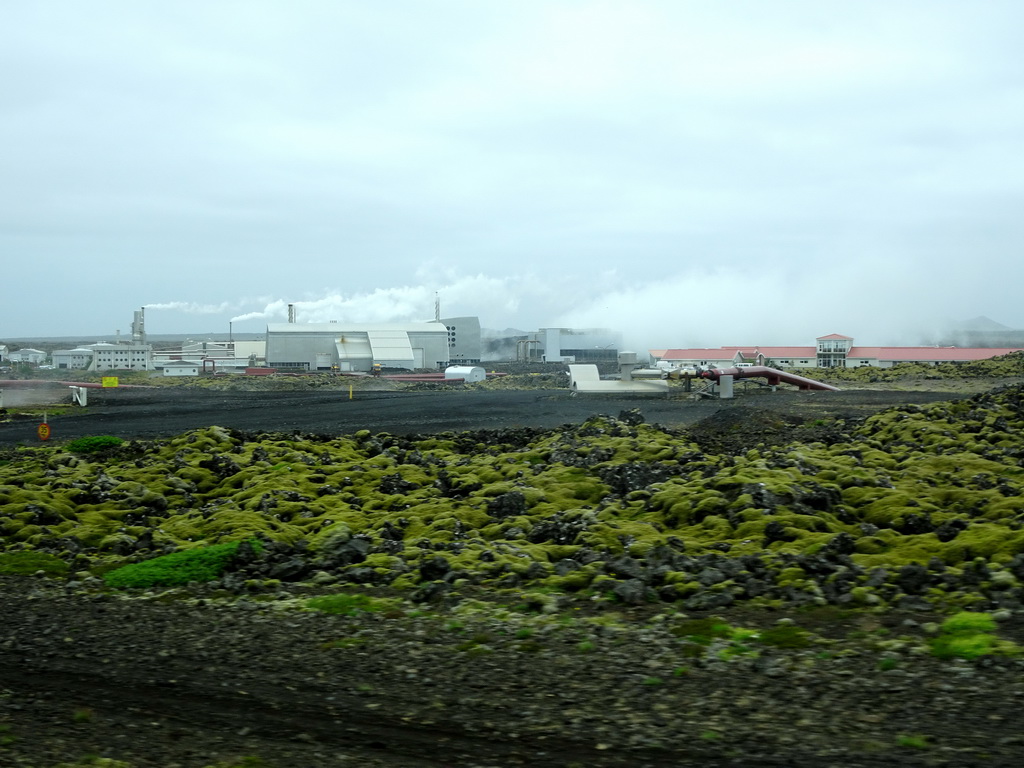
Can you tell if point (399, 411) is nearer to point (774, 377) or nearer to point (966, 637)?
point (774, 377)

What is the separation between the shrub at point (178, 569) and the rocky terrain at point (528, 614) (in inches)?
1.9

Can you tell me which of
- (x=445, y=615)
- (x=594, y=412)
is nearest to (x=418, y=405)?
(x=594, y=412)

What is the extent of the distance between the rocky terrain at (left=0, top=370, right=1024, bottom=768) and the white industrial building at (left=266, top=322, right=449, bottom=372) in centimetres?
7856

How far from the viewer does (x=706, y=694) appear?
6418 millimetres

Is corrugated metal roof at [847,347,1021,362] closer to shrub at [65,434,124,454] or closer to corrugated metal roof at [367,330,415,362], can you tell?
corrugated metal roof at [367,330,415,362]

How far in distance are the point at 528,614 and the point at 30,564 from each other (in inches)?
278

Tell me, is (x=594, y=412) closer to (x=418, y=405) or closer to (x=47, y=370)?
(x=418, y=405)

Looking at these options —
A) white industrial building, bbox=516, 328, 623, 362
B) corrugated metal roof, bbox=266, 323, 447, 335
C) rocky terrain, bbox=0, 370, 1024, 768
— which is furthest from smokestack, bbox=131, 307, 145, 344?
rocky terrain, bbox=0, 370, 1024, 768

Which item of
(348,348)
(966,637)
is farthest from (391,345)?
(966,637)

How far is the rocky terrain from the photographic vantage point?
19.2 feet

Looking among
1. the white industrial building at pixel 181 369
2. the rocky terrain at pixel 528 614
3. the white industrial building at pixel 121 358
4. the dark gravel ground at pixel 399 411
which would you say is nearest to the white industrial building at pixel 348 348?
the white industrial building at pixel 181 369

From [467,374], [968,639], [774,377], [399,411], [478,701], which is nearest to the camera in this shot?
[478,701]

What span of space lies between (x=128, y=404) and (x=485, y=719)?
48.4 metres

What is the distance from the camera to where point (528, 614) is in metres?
8.83
